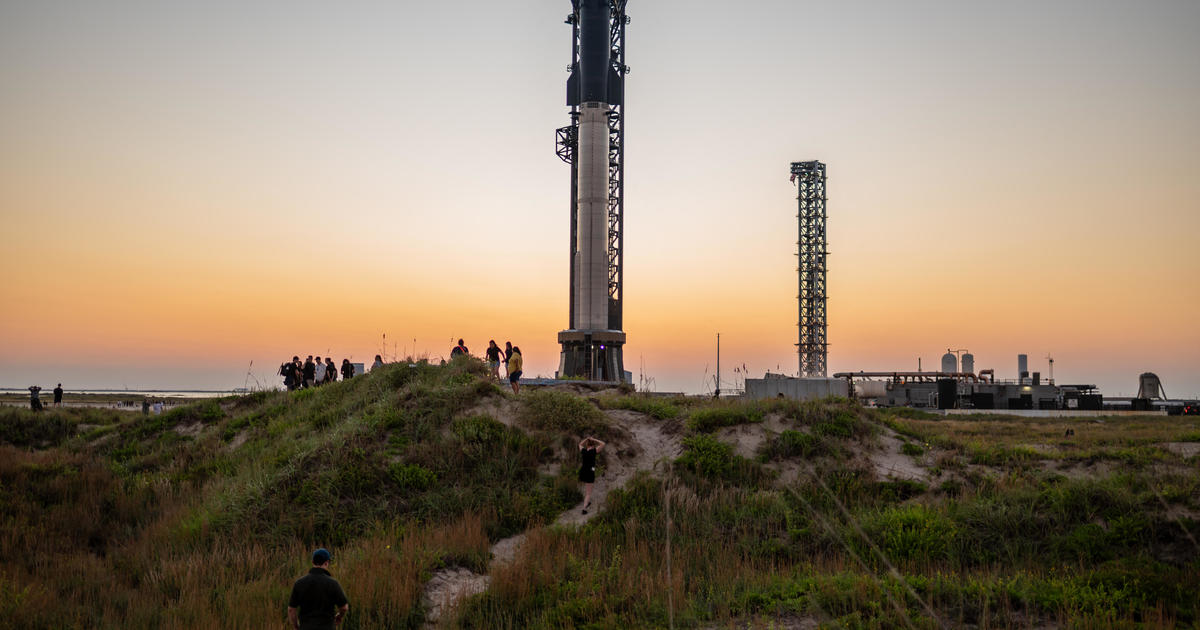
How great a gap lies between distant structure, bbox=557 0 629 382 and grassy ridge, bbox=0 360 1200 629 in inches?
817

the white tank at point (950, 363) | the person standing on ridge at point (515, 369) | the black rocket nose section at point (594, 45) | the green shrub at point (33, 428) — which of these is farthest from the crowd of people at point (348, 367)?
the white tank at point (950, 363)

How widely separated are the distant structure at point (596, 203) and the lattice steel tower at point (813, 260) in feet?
112

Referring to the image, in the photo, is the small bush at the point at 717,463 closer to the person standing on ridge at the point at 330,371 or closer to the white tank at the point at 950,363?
the person standing on ridge at the point at 330,371

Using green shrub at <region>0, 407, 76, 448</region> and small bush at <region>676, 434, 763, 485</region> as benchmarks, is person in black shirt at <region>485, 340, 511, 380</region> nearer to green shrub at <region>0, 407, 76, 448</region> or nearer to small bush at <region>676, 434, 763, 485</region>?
small bush at <region>676, 434, 763, 485</region>

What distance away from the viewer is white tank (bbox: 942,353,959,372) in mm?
83375

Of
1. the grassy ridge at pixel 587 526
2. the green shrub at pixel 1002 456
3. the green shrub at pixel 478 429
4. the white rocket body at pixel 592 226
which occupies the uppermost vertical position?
the white rocket body at pixel 592 226

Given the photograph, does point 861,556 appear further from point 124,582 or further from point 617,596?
point 124,582

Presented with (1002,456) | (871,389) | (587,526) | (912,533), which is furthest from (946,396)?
(587,526)

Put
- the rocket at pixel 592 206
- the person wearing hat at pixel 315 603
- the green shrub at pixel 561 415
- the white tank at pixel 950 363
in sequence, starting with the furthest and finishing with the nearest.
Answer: the white tank at pixel 950 363
the rocket at pixel 592 206
the green shrub at pixel 561 415
the person wearing hat at pixel 315 603

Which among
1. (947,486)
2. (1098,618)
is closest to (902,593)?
(1098,618)

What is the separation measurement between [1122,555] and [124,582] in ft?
64.0

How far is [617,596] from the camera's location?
11.5m

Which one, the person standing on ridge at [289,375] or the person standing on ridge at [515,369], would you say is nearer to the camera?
the person standing on ridge at [515,369]

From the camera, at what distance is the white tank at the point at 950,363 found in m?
83.4
